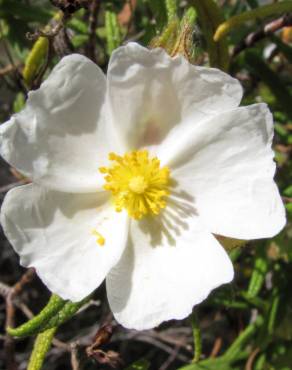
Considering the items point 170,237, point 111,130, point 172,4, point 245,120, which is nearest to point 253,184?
point 245,120

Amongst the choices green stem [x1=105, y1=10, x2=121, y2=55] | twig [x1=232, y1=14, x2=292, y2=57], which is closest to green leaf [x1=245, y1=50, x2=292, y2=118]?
twig [x1=232, y1=14, x2=292, y2=57]


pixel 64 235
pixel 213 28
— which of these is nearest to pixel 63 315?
pixel 64 235

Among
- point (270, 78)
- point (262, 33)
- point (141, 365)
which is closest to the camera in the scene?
point (141, 365)

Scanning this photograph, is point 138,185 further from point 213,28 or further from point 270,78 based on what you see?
point 270,78

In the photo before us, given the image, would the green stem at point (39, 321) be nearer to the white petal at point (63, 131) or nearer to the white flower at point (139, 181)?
the white flower at point (139, 181)

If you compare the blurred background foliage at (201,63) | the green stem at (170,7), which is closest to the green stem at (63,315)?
the blurred background foliage at (201,63)

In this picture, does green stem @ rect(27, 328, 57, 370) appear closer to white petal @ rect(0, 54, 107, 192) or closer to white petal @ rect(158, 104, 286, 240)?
white petal @ rect(0, 54, 107, 192)
